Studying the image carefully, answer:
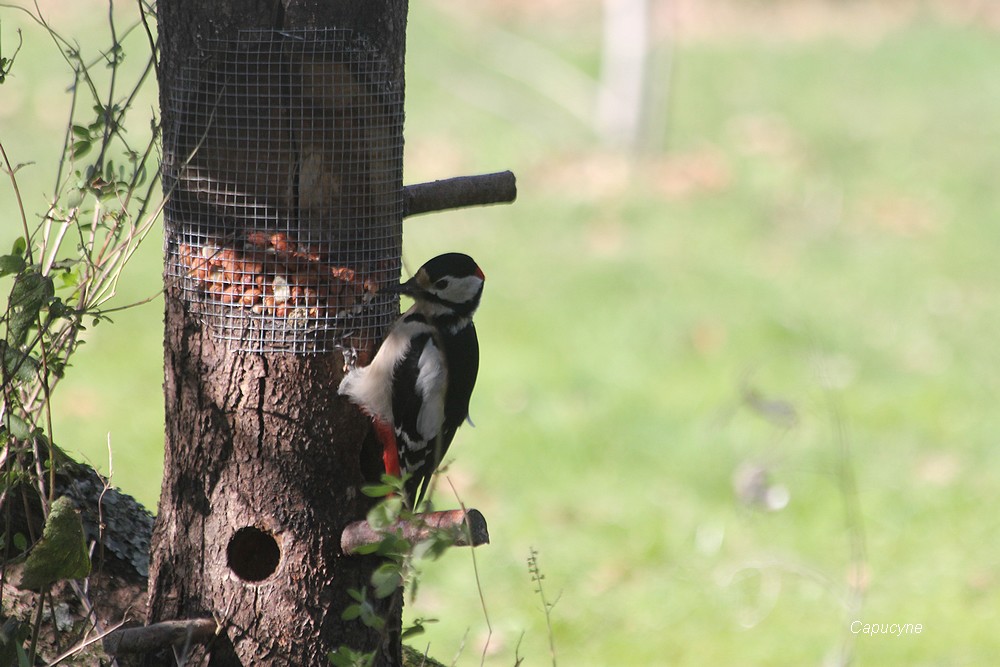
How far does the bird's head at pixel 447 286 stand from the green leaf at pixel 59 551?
3.52 feet

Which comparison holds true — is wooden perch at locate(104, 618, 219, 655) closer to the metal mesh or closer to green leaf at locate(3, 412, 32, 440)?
green leaf at locate(3, 412, 32, 440)

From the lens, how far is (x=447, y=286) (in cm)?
313

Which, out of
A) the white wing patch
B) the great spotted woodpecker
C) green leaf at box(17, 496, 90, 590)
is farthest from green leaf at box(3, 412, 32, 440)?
the white wing patch

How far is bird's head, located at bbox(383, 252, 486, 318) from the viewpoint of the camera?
10.1 feet

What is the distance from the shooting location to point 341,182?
8.69 ft

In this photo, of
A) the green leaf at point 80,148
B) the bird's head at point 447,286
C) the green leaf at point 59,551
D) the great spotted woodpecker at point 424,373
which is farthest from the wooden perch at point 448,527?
the green leaf at point 80,148

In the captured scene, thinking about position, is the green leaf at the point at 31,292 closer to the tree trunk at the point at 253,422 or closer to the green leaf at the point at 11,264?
the green leaf at the point at 11,264

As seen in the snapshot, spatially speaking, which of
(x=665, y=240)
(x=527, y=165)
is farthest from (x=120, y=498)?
(x=527, y=165)

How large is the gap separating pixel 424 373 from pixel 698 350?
4653 millimetres

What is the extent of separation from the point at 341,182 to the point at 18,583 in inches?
44.6

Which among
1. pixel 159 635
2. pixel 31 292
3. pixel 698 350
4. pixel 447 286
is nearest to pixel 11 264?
pixel 31 292

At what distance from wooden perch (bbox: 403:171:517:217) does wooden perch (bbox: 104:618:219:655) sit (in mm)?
1069

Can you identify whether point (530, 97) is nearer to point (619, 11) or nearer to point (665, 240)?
point (619, 11)

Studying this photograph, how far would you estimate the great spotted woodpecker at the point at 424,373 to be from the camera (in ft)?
8.97
